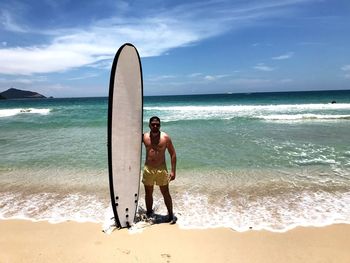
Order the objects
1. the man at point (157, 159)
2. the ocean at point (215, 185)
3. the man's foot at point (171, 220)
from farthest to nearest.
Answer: the ocean at point (215, 185)
the man's foot at point (171, 220)
the man at point (157, 159)

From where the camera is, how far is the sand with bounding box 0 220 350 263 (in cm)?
342

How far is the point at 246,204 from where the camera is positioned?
5086mm

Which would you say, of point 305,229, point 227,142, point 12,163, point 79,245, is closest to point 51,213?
point 79,245

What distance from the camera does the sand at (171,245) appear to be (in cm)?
342

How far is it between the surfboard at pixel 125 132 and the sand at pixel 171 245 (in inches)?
15.6

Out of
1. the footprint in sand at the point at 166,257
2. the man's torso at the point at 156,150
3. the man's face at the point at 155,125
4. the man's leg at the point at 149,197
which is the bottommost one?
the footprint in sand at the point at 166,257

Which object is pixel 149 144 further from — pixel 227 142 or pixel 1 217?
pixel 227 142

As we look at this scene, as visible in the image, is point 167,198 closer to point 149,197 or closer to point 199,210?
point 149,197

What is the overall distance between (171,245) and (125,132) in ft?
5.04

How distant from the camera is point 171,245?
3676 millimetres

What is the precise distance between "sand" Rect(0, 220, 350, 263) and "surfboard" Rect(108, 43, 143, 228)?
396mm

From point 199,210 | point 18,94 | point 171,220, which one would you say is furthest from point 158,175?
point 18,94

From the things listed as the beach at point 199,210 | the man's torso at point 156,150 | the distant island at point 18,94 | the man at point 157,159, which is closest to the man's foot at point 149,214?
the beach at point 199,210

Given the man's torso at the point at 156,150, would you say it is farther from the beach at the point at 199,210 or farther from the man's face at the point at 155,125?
the beach at the point at 199,210
